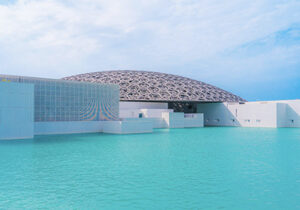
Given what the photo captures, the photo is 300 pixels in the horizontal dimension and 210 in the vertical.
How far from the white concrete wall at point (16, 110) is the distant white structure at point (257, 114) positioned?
33.5m

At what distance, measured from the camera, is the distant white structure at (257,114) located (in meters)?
42.4

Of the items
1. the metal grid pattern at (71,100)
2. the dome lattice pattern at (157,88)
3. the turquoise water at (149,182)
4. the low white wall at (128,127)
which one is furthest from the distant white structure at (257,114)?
the turquoise water at (149,182)

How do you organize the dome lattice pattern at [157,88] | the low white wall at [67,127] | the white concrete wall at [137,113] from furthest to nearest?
1. the dome lattice pattern at [157,88]
2. the white concrete wall at [137,113]
3. the low white wall at [67,127]

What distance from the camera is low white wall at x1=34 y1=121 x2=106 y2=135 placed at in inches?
1063

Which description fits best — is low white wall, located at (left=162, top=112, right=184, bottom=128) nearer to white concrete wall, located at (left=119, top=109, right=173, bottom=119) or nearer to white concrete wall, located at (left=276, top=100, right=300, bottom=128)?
white concrete wall, located at (left=119, top=109, right=173, bottom=119)

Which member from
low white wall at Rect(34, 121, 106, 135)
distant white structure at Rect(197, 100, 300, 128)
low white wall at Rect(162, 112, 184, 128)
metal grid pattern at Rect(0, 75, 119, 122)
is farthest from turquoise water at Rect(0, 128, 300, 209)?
distant white structure at Rect(197, 100, 300, 128)

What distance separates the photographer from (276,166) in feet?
37.3

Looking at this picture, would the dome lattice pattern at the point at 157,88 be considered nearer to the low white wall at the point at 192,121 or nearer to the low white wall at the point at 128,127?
the low white wall at the point at 192,121

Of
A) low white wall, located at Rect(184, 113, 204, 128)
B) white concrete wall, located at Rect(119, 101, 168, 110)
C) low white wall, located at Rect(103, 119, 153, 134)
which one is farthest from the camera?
low white wall, located at Rect(184, 113, 204, 128)

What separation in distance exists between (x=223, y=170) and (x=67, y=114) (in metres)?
21.4

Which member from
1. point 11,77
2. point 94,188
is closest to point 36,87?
point 11,77

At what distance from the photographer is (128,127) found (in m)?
29.5

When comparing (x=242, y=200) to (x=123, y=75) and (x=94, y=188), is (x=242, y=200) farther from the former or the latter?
(x=123, y=75)

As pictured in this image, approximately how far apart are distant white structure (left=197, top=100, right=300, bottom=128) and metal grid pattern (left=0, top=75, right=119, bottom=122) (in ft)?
75.1
